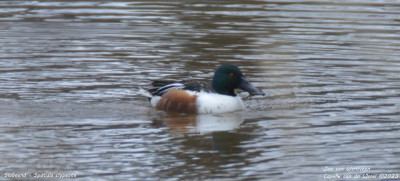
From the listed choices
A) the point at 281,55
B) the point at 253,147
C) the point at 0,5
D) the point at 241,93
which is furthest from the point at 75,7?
the point at 253,147

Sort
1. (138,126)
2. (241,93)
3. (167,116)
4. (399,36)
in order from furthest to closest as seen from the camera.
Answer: (399,36) → (241,93) → (167,116) → (138,126)

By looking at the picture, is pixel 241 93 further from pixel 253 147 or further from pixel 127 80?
pixel 253 147

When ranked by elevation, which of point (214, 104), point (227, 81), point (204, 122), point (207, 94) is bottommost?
point (204, 122)

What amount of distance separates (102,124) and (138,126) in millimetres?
434

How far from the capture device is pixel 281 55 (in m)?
14.3

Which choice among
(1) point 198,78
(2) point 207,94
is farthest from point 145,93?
(1) point 198,78

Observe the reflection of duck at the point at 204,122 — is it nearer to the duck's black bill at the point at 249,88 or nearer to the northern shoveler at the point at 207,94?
the northern shoveler at the point at 207,94

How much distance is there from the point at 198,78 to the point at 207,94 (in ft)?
5.60

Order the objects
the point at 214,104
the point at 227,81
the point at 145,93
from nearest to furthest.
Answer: the point at 214,104, the point at 227,81, the point at 145,93

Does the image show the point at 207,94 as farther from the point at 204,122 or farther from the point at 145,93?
the point at 145,93

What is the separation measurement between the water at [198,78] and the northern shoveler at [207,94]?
0.50ft

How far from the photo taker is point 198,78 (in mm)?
12711

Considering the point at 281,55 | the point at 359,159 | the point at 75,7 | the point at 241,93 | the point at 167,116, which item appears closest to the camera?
the point at 359,159

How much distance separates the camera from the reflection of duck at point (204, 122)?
10008mm
